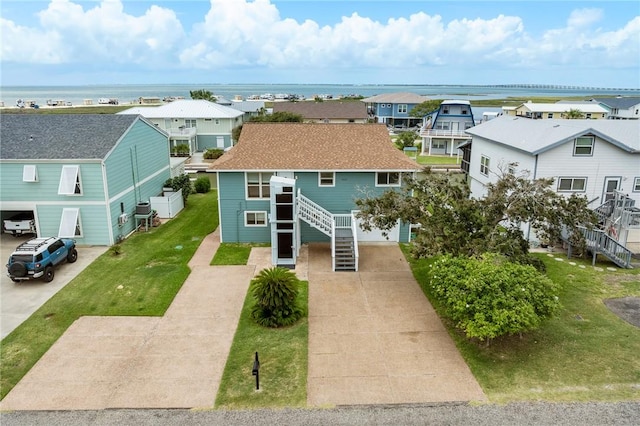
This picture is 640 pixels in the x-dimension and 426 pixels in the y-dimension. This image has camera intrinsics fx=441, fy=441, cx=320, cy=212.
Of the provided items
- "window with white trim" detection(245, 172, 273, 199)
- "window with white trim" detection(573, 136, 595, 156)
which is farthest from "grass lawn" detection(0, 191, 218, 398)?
"window with white trim" detection(573, 136, 595, 156)

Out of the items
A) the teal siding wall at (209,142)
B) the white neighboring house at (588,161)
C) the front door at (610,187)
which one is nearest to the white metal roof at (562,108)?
the teal siding wall at (209,142)

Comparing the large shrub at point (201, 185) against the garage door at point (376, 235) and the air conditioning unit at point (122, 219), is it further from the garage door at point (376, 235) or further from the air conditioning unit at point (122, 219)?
the garage door at point (376, 235)

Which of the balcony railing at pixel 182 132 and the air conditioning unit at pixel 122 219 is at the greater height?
the balcony railing at pixel 182 132

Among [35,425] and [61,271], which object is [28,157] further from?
[35,425]

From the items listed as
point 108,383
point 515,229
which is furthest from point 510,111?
point 108,383

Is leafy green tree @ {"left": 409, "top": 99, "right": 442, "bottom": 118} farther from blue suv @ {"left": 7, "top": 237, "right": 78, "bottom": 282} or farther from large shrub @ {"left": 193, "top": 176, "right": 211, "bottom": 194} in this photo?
blue suv @ {"left": 7, "top": 237, "right": 78, "bottom": 282}

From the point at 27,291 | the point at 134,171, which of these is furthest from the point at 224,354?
the point at 134,171
